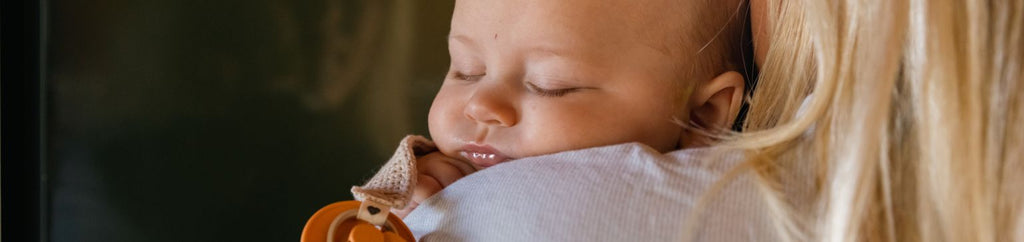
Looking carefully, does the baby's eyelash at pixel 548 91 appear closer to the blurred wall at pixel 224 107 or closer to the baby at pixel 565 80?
the baby at pixel 565 80

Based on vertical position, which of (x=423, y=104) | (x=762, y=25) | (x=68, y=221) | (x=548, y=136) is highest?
(x=762, y=25)

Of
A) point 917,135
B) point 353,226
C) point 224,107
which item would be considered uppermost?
point 917,135

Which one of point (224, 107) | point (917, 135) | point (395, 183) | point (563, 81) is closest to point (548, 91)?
point (563, 81)

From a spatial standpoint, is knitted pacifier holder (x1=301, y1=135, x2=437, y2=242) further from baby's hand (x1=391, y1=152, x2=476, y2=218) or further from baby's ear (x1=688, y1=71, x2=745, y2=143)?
baby's ear (x1=688, y1=71, x2=745, y2=143)

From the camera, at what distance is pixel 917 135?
21.3 inches

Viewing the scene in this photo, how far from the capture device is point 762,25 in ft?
2.71

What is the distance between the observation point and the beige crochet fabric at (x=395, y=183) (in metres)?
0.64

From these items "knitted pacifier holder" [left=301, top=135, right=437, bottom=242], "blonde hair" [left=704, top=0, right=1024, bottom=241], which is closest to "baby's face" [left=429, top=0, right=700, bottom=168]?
"knitted pacifier holder" [left=301, top=135, right=437, bottom=242]

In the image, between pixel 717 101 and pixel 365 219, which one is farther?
pixel 717 101

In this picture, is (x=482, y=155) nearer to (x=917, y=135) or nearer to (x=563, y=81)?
(x=563, y=81)

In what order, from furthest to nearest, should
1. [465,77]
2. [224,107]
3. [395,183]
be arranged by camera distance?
[224,107]
[465,77]
[395,183]

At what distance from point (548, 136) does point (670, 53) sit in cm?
13

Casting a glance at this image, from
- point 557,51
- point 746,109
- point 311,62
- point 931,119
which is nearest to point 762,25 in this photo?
point 746,109

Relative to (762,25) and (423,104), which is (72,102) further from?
(762,25)
